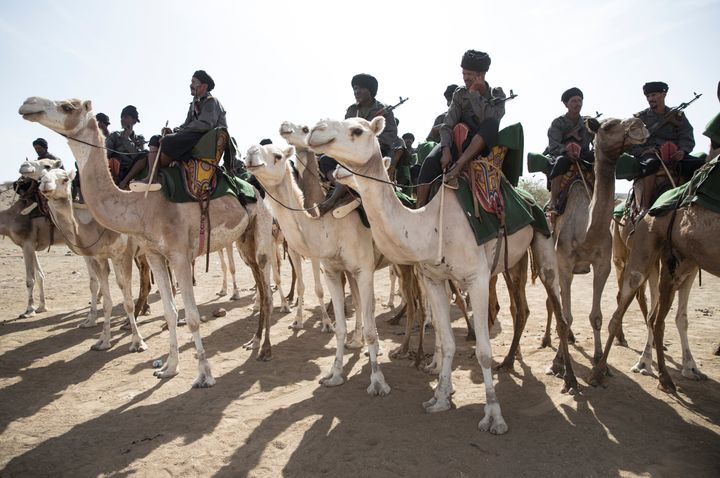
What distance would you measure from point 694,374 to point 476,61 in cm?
462

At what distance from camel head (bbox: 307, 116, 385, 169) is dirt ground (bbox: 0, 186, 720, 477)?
104 inches

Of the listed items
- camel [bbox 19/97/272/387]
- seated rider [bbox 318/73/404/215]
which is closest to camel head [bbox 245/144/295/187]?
seated rider [bbox 318/73/404/215]

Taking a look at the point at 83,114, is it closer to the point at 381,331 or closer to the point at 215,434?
the point at 215,434

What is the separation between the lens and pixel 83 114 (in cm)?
587

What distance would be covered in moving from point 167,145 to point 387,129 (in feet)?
9.93

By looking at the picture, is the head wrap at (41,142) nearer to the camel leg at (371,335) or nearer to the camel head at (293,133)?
the camel head at (293,133)

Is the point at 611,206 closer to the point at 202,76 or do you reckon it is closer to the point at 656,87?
the point at 656,87

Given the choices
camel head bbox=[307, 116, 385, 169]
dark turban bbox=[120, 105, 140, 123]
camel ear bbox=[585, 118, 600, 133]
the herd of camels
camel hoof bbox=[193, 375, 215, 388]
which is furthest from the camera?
dark turban bbox=[120, 105, 140, 123]

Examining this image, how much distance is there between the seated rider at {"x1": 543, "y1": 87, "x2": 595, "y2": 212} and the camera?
6.68 meters

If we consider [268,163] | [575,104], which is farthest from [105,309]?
[575,104]

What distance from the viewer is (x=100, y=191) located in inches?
233

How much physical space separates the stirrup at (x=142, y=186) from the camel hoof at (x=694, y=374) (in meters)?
7.12

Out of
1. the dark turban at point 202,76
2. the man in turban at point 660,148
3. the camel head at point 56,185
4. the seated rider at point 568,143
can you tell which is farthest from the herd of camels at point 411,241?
the camel head at point 56,185

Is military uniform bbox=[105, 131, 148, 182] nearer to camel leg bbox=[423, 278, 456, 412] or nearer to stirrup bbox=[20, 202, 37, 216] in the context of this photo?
stirrup bbox=[20, 202, 37, 216]
